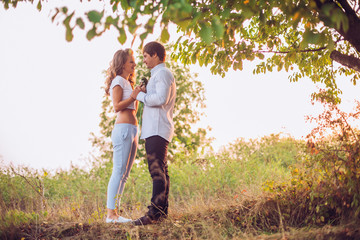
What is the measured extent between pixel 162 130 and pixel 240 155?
6580mm

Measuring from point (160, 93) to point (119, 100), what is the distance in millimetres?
721

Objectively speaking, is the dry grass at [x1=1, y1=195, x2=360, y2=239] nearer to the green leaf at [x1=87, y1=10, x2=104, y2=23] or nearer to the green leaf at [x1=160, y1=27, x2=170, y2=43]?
the green leaf at [x1=160, y1=27, x2=170, y2=43]

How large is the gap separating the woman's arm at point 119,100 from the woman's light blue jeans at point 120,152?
237mm

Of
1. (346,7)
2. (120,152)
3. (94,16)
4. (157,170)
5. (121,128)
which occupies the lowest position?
(157,170)

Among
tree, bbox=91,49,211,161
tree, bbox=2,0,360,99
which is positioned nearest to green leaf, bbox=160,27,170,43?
tree, bbox=2,0,360,99

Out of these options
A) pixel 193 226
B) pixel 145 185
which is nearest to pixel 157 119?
pixel 193 226

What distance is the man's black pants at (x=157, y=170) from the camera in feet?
14.9

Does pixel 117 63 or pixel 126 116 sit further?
pixel 117 63

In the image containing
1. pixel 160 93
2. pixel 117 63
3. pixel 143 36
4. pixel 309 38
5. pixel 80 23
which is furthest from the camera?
pixel 117 63

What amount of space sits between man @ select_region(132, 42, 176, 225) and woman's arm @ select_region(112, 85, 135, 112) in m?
0.12

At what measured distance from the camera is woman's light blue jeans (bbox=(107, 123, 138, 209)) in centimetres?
481

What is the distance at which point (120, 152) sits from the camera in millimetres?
4836

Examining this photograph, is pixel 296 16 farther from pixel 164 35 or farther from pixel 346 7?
pixel 346 7

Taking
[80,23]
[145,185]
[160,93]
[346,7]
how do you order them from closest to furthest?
1. [80,23]
2. [346,7]
3. [160,93]
4. [145,185]
